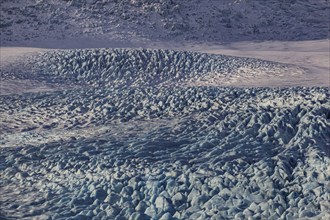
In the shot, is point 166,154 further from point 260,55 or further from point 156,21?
point 156,21

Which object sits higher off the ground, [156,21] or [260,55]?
[156,21]

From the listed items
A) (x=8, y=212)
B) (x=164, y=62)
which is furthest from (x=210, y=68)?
(x=8, y=212)

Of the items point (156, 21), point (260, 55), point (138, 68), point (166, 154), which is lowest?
point (260, 55)

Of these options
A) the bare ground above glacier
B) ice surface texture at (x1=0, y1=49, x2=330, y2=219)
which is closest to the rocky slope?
the bare ground above glacier

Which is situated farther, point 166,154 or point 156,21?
point 156,21

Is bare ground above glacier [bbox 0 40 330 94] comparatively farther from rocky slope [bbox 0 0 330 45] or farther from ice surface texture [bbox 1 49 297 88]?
rocky slope [bbox 0 0 330 45]

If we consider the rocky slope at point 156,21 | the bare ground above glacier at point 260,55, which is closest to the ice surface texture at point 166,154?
the bare ground above glacier at point 260,55

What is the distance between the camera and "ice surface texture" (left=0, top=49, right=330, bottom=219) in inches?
185

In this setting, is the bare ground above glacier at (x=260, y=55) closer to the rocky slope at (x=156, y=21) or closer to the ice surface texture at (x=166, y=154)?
the rocky slope at (x=156, y=21)

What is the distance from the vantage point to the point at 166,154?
6.04m

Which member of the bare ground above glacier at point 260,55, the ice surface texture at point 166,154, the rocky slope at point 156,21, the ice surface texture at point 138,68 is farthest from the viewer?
the rocky slope at point 156,21

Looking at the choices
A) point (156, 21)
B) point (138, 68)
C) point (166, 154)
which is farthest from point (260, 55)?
point (166, 154)

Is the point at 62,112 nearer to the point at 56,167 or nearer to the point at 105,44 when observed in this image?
the point at 56,167

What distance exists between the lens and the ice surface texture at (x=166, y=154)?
4688 millimetres
